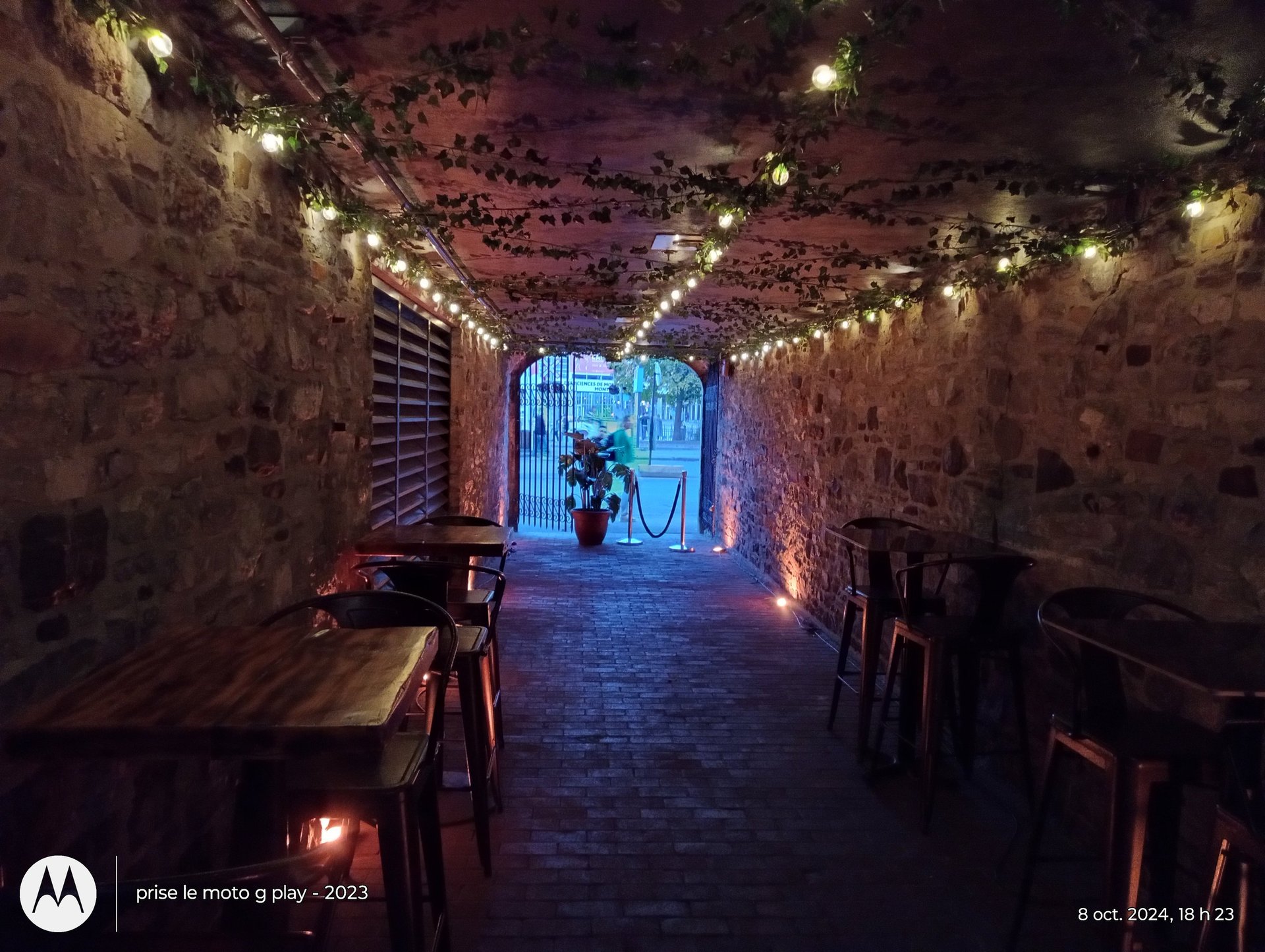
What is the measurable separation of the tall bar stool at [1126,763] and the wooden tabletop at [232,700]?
185cm

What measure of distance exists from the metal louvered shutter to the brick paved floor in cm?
132

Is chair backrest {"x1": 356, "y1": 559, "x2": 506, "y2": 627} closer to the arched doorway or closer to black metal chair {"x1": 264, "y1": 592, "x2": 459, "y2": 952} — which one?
black metal chair {"x1": 264, "y1": 592, "x2": 459, "y2": 952}

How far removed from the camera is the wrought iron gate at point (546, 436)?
10.6 meters

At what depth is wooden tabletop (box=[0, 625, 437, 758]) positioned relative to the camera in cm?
A: 132

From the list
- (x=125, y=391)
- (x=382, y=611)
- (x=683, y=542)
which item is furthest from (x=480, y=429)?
(x=125, y=391)

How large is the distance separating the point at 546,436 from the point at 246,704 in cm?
959

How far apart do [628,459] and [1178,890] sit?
898 centimetres

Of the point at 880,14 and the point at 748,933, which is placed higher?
the point at 880,14

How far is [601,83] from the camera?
2.11 metres

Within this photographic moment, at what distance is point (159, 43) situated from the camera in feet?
5.74

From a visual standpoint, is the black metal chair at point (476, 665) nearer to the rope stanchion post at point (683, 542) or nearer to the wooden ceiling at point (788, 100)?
the wooden ceiling at point (788, 100)

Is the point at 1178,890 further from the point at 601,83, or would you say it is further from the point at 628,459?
the point at 628,459

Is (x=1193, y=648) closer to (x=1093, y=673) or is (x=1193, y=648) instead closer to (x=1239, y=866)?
(x=1093, y=673)

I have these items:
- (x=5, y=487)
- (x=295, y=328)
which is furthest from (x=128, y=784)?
(x=295, y=328)
